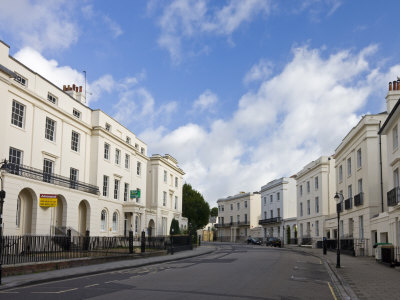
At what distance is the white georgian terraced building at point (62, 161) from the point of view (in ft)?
84.9

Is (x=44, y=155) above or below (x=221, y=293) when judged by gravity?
above

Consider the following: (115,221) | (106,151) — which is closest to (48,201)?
(106,151)

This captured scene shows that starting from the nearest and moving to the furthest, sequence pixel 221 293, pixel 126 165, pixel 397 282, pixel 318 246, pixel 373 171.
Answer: pixel 221 293 < pixel 397 282 < pixel 373 171 < pixel 126 165 < pixel 318 246

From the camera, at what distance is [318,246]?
162 feet

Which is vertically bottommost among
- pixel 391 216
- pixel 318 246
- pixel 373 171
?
pixel 318 246

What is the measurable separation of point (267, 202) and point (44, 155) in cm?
5464

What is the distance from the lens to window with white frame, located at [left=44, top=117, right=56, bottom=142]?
100 ft

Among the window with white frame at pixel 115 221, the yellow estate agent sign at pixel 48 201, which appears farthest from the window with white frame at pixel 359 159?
the yellow estate agent sign at pixel 48 201

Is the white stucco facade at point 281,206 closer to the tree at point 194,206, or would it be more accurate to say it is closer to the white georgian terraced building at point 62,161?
the tree at point 194,206

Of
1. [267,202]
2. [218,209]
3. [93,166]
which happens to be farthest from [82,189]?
[218,209]

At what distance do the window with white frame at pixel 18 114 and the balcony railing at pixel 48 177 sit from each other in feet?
8.73

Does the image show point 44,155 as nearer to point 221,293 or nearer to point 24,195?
point 24,195

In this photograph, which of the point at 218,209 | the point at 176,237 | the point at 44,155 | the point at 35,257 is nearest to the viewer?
the point at 35,257

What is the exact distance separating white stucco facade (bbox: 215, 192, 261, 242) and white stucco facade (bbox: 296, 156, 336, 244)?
29.5 meters
